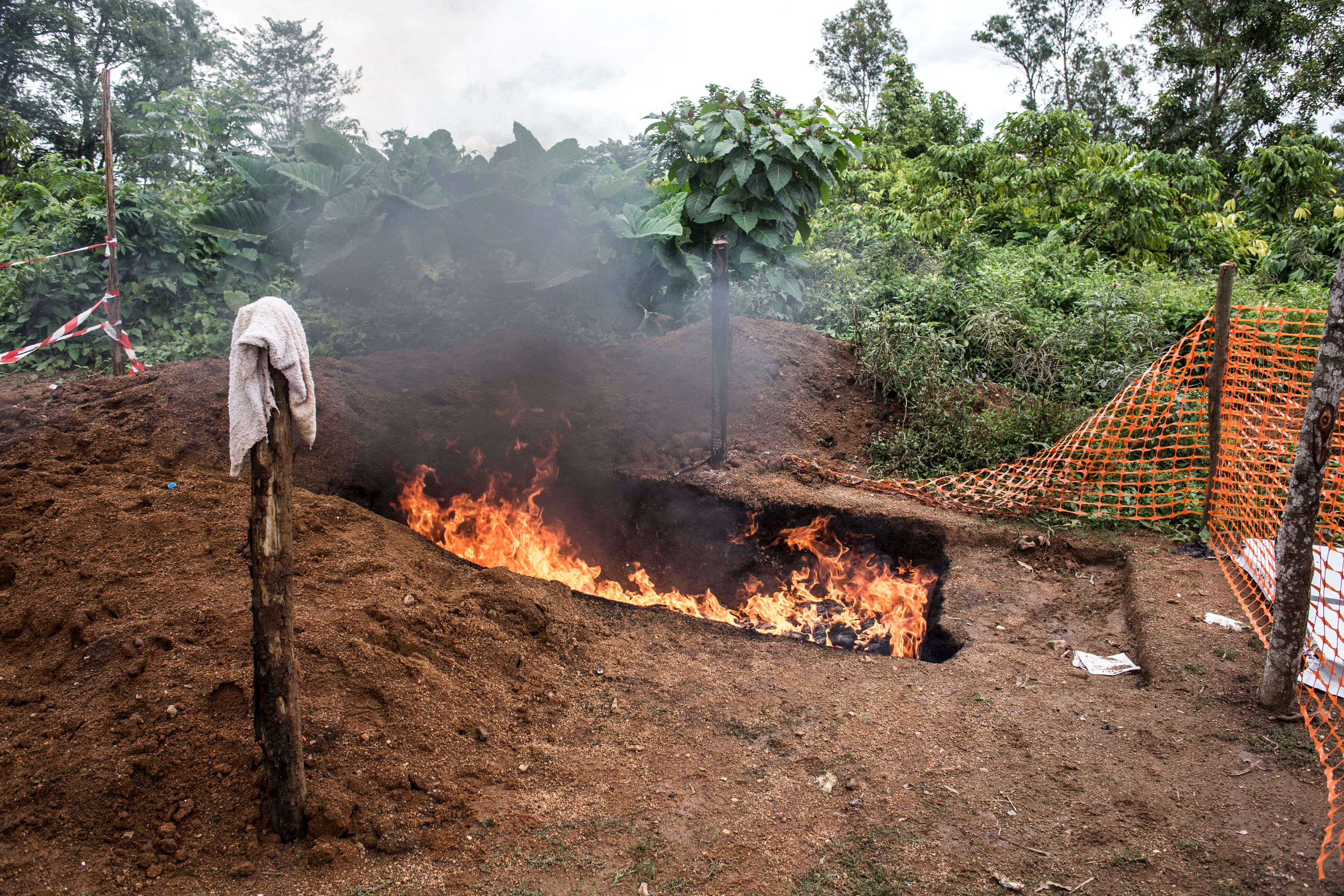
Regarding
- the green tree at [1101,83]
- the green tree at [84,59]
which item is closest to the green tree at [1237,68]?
the green tree at [1101,83]

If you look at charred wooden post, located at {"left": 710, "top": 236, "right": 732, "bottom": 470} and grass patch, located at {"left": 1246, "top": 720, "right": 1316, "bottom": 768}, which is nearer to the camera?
grass patch, located at {"left": 1246, "top": 720, "right": 1316, "bottom": 768}

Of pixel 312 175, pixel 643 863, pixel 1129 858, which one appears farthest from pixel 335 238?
pixel 1129 858

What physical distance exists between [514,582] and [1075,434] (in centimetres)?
476

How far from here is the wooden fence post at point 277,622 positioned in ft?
8.84

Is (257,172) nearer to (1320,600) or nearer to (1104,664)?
(1104,664)

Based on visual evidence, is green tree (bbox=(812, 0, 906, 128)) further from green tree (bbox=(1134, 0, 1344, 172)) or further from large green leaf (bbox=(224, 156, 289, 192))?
large green leaf (bbox=(224, 156, 289, 192))

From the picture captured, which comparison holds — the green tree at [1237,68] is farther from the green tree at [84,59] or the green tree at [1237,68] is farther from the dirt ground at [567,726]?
the green tree at [84,59]

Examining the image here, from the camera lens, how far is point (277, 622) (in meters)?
2.77

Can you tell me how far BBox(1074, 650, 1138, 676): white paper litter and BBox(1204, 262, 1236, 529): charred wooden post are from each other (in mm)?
1853

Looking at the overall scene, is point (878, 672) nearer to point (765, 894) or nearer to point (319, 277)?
point (765, 894)

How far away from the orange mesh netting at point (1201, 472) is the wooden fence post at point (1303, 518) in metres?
0.50

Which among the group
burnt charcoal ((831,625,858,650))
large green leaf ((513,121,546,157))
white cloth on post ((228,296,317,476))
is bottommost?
burnt charcoal ((831,625,858,650))

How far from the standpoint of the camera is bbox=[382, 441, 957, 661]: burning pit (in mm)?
5508

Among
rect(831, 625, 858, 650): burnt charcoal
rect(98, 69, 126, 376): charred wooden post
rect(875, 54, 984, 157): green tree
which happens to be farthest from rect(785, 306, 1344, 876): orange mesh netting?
rect(875, 54, 984, 157): green tree
